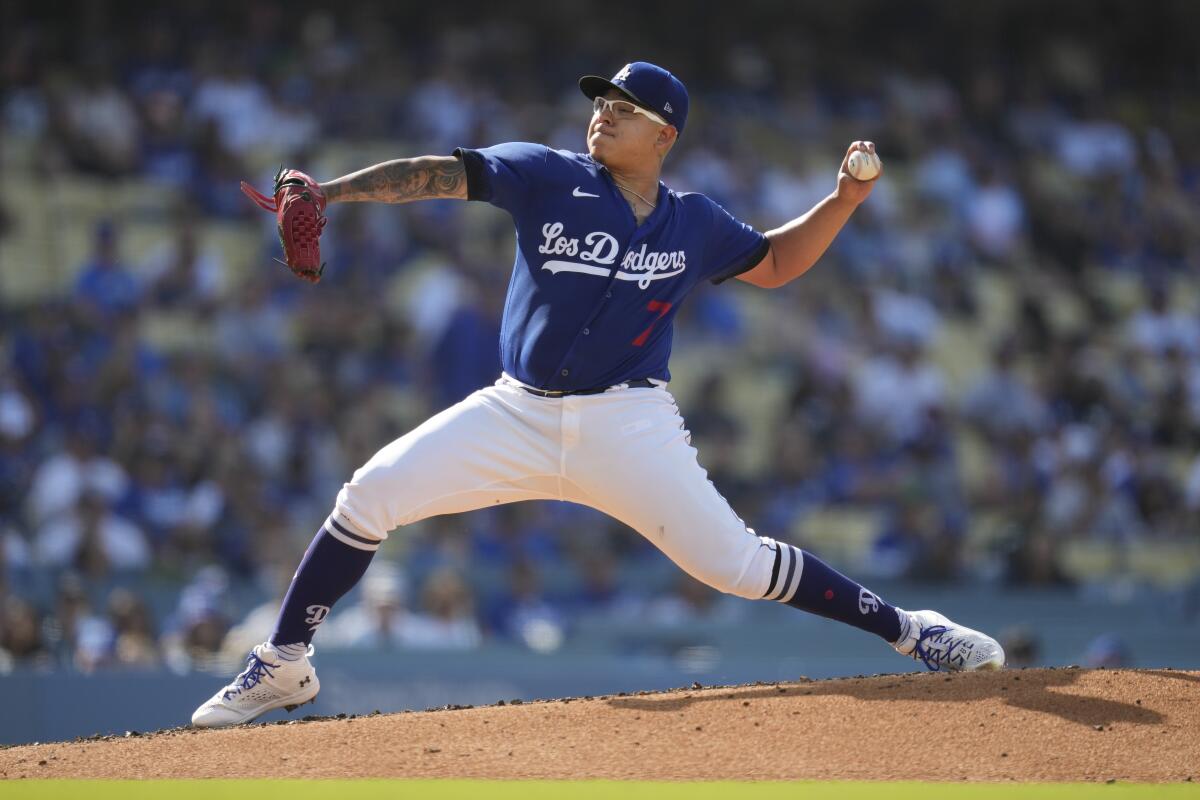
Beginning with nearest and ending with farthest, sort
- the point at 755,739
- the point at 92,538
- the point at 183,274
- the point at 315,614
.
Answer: the point at 755,739
the point at 315,614
the point at 92,538
the point at 183,274

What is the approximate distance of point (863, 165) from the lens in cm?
528

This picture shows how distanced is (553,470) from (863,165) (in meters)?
1.48

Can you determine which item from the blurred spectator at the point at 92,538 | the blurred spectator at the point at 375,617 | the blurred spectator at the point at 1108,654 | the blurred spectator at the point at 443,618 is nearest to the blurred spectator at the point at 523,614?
the blurred spectator at the point at 443,618

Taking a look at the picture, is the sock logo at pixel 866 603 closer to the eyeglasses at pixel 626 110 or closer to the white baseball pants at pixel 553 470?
the white baseball pants at pixel 553 470

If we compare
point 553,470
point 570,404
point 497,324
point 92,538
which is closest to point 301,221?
point 570,404

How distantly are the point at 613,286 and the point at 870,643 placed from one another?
562 centimetres

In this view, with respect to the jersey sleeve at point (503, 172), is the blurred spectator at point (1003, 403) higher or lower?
higher

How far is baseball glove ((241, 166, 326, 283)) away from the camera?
4.50 metres

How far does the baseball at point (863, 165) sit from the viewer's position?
17.3ft

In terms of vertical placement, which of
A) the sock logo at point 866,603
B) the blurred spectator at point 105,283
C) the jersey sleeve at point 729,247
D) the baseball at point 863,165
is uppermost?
the blurred spectator at point 105,283

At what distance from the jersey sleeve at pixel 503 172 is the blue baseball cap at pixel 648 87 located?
33cm

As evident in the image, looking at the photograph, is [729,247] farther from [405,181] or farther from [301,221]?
[301,221]

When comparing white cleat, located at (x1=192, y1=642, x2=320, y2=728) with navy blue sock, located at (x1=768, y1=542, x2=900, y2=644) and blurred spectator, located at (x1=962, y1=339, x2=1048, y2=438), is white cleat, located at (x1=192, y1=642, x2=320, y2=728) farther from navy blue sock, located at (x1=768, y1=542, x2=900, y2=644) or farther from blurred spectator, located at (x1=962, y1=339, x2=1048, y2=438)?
blurred spectator, located at (x1=962, y1=339, x2=1048, y2=438)

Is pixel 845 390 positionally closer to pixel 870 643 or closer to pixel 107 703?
pixel 870 643
